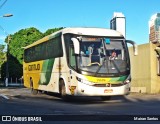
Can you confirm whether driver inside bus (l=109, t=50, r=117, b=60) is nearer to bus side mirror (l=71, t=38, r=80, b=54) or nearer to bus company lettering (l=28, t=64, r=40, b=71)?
bus side mirror (l=71, t=38, r=80, b=54)

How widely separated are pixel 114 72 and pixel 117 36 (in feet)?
6.53

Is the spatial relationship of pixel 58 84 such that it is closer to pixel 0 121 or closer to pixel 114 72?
pixel 114 72

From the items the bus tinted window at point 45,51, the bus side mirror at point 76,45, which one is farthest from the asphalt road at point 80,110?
the bus tinted window at point 45,51

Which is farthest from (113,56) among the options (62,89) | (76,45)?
(62,89)

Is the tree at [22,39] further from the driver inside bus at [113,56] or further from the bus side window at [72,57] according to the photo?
the driver inside bus at [113,56]

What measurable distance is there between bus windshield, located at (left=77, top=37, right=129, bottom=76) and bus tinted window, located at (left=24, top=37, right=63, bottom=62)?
2145mm

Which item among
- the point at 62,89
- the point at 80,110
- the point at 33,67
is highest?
the point at 33,67

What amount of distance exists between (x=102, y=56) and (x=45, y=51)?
6419 millimetres

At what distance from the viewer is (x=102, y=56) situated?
19656 millimetres

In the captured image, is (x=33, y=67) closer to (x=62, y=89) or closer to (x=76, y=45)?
(x=62, y=89)

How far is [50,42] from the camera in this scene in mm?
23922

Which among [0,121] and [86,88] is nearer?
[0,121]

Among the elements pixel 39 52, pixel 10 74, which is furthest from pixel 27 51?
pixel 10 74

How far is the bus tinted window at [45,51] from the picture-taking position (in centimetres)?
2208
